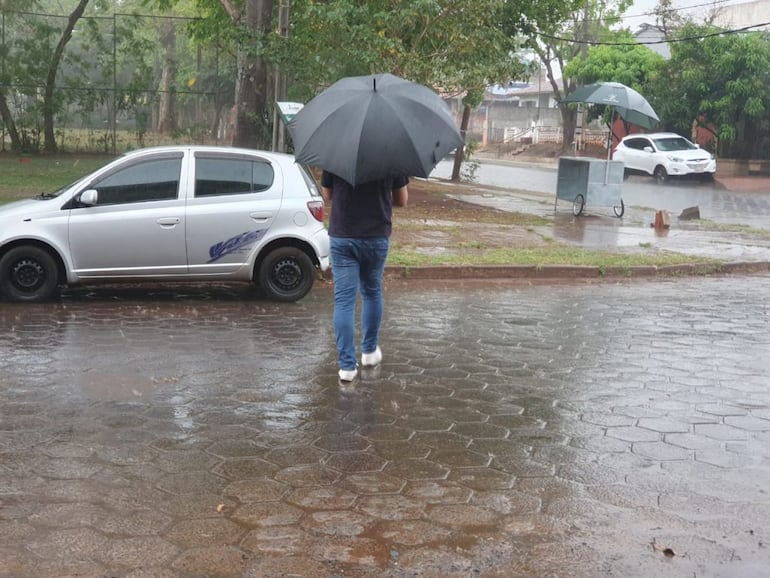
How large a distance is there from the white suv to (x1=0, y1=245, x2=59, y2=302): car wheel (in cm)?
2832

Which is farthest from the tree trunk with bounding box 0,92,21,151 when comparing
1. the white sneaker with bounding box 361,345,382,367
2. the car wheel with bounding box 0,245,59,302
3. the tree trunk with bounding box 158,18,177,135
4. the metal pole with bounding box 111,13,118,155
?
the white sneaker with bounding box 361,345,382,367

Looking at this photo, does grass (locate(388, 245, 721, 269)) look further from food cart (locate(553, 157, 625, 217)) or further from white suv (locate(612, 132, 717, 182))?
white suv (locate(612, 132, 717, 182))

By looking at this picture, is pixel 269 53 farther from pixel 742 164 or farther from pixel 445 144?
pixel 742 164

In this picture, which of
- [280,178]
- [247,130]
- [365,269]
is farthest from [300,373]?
[247,130]

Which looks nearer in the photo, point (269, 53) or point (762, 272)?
point (762, 272)

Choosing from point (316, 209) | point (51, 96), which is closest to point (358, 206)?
point (316, 209)

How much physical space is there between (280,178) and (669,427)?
5237 mm

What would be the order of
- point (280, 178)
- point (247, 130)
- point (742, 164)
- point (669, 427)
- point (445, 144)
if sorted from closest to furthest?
point (669, 427) < point (445, 144) < point (280, 178) < point (247, 130) < point (742, 164)

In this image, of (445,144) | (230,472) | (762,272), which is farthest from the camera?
(762,272)

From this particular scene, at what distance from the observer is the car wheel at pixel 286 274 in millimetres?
9914

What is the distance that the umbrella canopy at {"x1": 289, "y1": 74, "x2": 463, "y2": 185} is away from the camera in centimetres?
627

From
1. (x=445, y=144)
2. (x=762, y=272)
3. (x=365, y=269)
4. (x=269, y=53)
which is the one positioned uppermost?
(x=269, y=53)

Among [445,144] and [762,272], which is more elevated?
[445,144]

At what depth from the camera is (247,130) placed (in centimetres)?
1994
